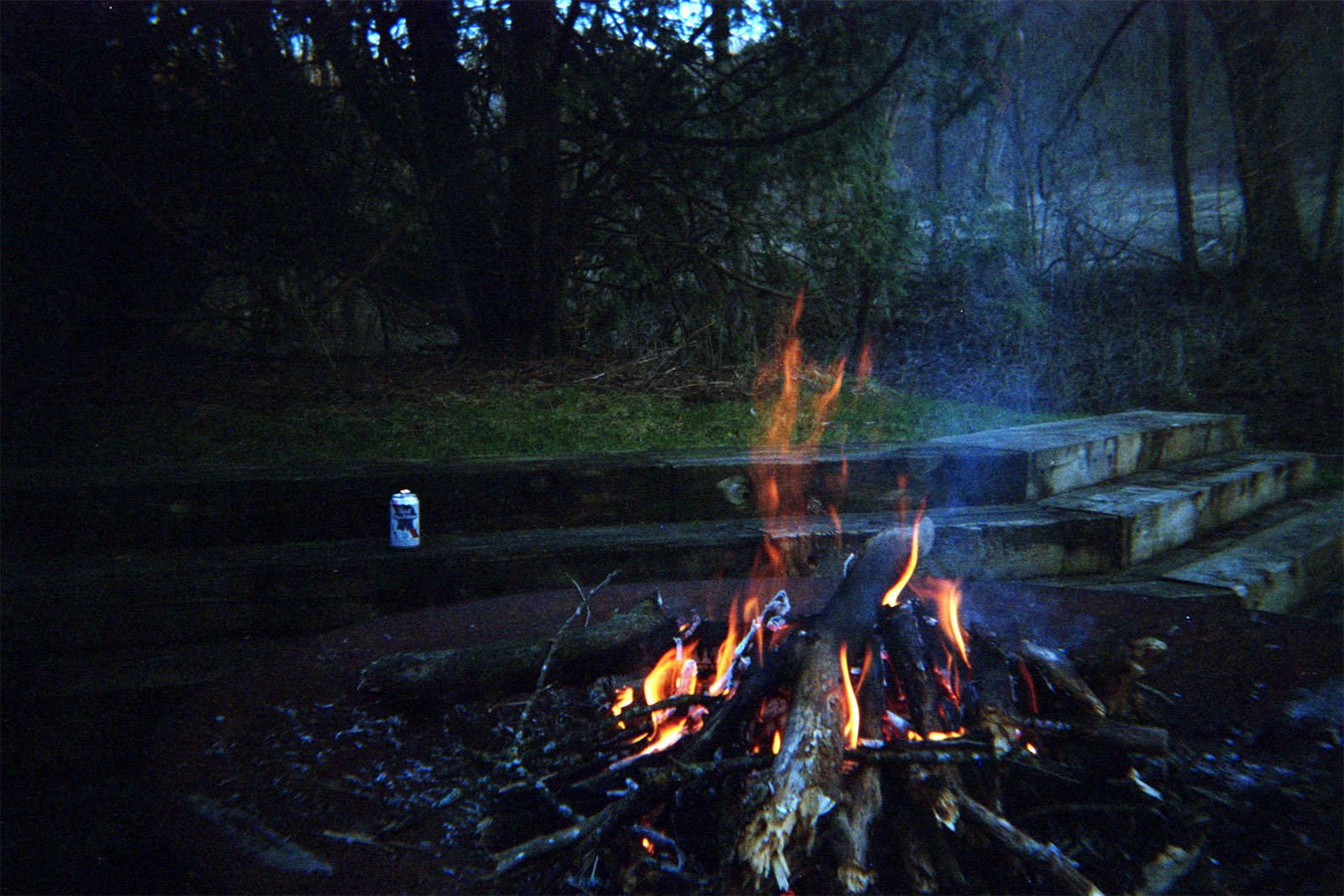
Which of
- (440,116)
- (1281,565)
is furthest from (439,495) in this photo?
(1281,565)

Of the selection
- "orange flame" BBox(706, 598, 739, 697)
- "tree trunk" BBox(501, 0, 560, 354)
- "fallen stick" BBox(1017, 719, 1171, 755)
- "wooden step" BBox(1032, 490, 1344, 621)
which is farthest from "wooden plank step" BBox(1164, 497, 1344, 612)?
"tree trunk" BBox(501, 0, 560, 354)

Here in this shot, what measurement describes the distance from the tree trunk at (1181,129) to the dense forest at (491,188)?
2.15 metres

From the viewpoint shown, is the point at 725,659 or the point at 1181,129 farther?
the point at 1181,129

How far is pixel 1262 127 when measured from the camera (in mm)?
9773

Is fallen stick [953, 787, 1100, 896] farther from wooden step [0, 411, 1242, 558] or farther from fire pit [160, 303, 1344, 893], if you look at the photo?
wooden step [0, 411, 1242, 558]

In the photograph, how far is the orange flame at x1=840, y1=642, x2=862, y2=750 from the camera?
1748 mm

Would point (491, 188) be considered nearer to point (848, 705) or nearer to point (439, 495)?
point (439, 495)

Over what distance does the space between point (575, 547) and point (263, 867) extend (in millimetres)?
2013

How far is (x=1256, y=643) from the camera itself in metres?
2.22

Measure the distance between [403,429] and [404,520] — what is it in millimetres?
1239

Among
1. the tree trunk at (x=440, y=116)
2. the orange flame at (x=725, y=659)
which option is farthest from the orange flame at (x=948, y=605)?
the tree trunk at (x=440, y=116)

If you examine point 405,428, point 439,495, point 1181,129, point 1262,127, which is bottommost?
point 439,495

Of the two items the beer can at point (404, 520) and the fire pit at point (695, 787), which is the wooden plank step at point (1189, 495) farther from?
the beer can at point (404, 520)

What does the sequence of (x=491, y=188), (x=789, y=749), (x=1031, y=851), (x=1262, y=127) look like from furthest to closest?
(x=1262, y=127) → (x=491, y=188) → (x=789, y=749) → (x=1031, y=851)
